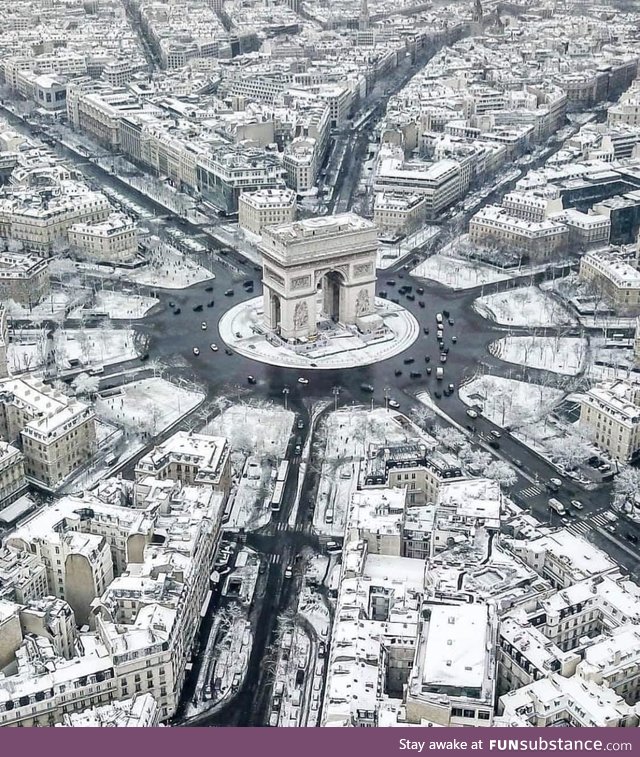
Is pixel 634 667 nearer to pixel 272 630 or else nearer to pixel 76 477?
pixel 272 630

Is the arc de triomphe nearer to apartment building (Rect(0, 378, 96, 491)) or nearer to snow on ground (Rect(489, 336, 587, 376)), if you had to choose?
snow on ground (Rect(489, 336, 587, 376))

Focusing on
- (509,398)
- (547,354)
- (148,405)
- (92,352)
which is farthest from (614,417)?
(92,352)

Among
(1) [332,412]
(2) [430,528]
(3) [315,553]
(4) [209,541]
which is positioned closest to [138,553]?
(4) [209,541]

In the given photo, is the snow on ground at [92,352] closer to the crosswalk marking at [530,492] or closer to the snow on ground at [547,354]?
the snow on ground at [547,354]

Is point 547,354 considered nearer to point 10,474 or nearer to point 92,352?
point 92,352

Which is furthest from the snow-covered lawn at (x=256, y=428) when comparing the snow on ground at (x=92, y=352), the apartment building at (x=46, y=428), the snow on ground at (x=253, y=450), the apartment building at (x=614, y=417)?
the apartment building at (x=614, y=417)

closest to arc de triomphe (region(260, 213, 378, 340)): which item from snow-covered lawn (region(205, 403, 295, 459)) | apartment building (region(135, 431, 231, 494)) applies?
snow-covered lawn (region(205, 403, 295, 459))
